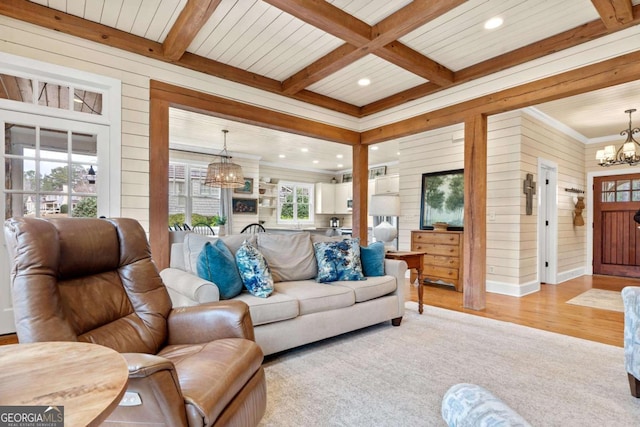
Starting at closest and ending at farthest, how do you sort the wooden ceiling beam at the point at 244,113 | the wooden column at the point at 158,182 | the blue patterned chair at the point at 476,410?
the blue patterned chair at the point at 476,410 → the wooden column at the point at 158,182 → the wooden ceiling beam at the point at 244,113

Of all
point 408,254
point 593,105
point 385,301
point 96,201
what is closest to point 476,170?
point 408,254

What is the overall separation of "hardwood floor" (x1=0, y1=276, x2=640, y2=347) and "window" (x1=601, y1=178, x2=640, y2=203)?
1952mm

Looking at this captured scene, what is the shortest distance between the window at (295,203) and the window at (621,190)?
22.2ft

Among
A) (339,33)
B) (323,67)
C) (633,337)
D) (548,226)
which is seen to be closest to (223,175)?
(323,67)

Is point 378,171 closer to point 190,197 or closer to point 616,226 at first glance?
point 190,197

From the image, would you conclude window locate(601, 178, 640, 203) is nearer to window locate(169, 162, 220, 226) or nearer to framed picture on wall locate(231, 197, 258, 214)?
framed picture on wall locate(231, 197, 258, 214)

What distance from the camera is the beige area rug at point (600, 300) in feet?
A: 13.9

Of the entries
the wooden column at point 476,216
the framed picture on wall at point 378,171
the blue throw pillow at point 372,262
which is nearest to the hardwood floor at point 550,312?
the wooden column at point 476,216

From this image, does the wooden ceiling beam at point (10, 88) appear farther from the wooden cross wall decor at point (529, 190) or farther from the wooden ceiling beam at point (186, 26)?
the wooden cross wall decor at point (529, 190)

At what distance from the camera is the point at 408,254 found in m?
3.90

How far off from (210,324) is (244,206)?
6.47 m

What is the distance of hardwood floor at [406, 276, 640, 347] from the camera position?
3307 mm

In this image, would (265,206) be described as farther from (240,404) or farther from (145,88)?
(240,404)

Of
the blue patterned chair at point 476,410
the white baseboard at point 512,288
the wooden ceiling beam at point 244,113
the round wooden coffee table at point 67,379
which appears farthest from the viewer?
the white baseboard at point 512,288
